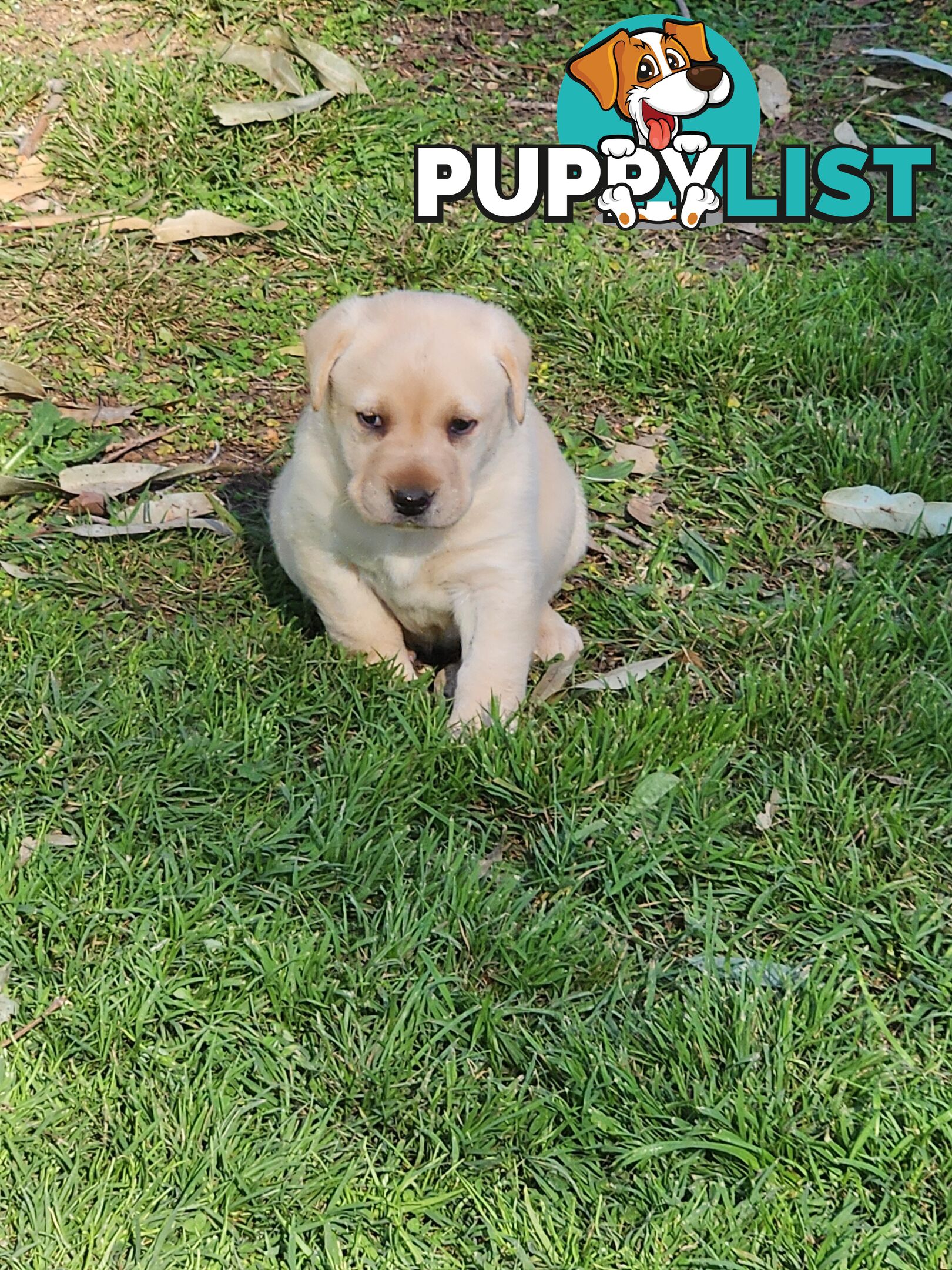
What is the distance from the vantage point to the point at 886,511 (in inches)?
150

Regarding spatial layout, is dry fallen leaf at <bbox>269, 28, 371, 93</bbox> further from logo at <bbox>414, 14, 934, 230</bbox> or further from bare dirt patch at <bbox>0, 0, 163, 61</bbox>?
bare dirt patch at <bbox>0, 0, 163, 61</bbox>

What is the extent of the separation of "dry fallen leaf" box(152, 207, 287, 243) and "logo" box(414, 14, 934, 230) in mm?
614

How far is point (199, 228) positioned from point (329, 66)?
1030 millimetres

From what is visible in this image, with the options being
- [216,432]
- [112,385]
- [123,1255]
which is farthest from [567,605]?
[123,1255]

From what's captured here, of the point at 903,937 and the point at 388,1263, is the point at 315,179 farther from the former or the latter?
the point at 388,1263

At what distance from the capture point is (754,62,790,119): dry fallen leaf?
5.52 m

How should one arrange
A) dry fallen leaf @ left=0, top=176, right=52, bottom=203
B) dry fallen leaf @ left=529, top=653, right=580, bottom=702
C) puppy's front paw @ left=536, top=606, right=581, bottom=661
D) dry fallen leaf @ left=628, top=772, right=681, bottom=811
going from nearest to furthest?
dry fallen leaf @ left=628, top=772, right=681, bottom=811 → dry fallen leaf @ left=529, top=653, right=580, bottom=702 → puppy's front paw @ left=536, top=606, right=581, bottom=661 → dry fallen leaf @ left=0, top=176, right=52, bottom=203

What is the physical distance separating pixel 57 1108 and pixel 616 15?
200 inches

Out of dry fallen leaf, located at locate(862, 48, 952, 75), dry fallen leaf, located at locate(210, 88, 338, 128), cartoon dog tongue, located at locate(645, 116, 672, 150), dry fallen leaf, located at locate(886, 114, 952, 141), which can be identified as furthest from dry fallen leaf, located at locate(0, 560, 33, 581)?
dry fallen leaf, located at locate(862, 48, 952, 75)

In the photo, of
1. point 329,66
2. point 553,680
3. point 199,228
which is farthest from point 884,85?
point 553,680

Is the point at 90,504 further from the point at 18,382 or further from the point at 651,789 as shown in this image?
the point at 651,789

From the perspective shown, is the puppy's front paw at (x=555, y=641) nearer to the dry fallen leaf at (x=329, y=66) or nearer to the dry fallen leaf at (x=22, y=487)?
the dry fallen leaf at (x=22, y=487)

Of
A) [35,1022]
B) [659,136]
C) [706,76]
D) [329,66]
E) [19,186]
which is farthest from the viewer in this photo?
[706,76]

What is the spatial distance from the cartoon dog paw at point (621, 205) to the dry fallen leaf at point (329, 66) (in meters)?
1.04
